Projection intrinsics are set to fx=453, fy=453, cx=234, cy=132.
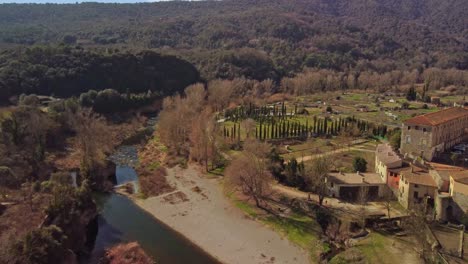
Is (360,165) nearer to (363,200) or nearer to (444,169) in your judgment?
(363,200)

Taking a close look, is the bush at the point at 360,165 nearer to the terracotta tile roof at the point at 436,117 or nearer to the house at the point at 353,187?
the house at the point at 353,187

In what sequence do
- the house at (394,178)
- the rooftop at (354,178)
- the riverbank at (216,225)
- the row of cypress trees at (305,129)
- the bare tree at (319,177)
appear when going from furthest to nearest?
the row of cypress trees at (305,129) → the rooftop at (354,178) → the house at (394,178) → the bare tree at (319,177) → the riverbank at (216,225)

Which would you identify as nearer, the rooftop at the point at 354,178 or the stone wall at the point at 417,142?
the rooftop at the point at 354,178

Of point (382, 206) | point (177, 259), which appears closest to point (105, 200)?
point (177, 259)

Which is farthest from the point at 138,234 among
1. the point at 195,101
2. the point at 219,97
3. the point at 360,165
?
the point at 219,97

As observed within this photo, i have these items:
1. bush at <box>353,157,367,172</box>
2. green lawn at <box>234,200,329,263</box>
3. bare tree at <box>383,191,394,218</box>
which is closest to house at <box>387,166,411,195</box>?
bare tree at <box>383,191,394,218</box>

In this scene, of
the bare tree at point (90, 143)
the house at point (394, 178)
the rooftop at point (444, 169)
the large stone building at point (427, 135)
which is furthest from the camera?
the large stone building at point (427, 135)

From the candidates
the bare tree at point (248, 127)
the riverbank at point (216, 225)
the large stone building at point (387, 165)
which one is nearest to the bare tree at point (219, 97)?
the bare tree at point (248, 127)

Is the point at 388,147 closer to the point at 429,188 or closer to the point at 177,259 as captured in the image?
the point at 429,188
